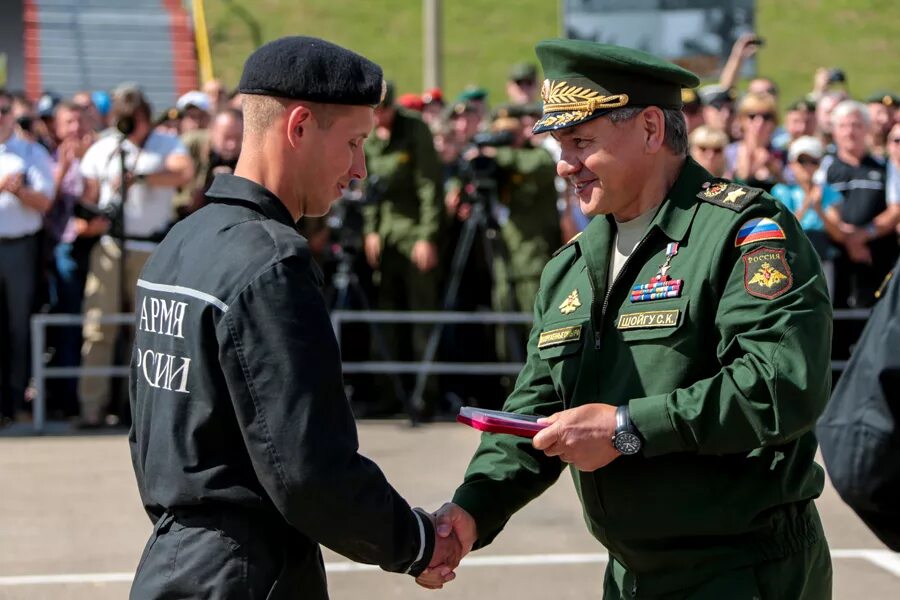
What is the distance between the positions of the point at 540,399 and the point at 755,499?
712 millimetres

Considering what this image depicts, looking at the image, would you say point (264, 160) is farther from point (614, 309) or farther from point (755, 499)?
point (755, 499)

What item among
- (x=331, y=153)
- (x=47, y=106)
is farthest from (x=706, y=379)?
(x=47, y=106)

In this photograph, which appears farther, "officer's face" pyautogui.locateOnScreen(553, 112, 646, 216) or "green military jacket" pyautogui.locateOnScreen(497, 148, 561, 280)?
"green military jacket" pyautogui.locateOnScreen(497, 148, 561, 280)

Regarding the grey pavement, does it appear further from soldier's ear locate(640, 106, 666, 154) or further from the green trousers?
soldier's ear locate(640, 106, 666, 154)

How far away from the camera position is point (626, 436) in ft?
10.7

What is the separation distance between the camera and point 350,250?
1084cm

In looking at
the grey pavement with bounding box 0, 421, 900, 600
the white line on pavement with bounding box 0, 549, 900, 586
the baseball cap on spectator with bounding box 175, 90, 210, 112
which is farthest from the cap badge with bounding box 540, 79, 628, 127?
the baseball cap on spectator with bounding box 175, 90, 210, 112

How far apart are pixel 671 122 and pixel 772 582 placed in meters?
1.15

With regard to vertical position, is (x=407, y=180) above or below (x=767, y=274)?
below

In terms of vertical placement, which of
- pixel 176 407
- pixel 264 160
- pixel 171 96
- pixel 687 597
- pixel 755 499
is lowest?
pixel 171 96

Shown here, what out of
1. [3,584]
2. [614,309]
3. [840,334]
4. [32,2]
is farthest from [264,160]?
[32,2]

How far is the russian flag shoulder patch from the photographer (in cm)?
326

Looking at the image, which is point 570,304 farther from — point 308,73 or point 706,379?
point 308,73

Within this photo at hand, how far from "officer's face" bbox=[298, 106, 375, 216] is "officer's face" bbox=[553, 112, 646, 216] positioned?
0.51m
